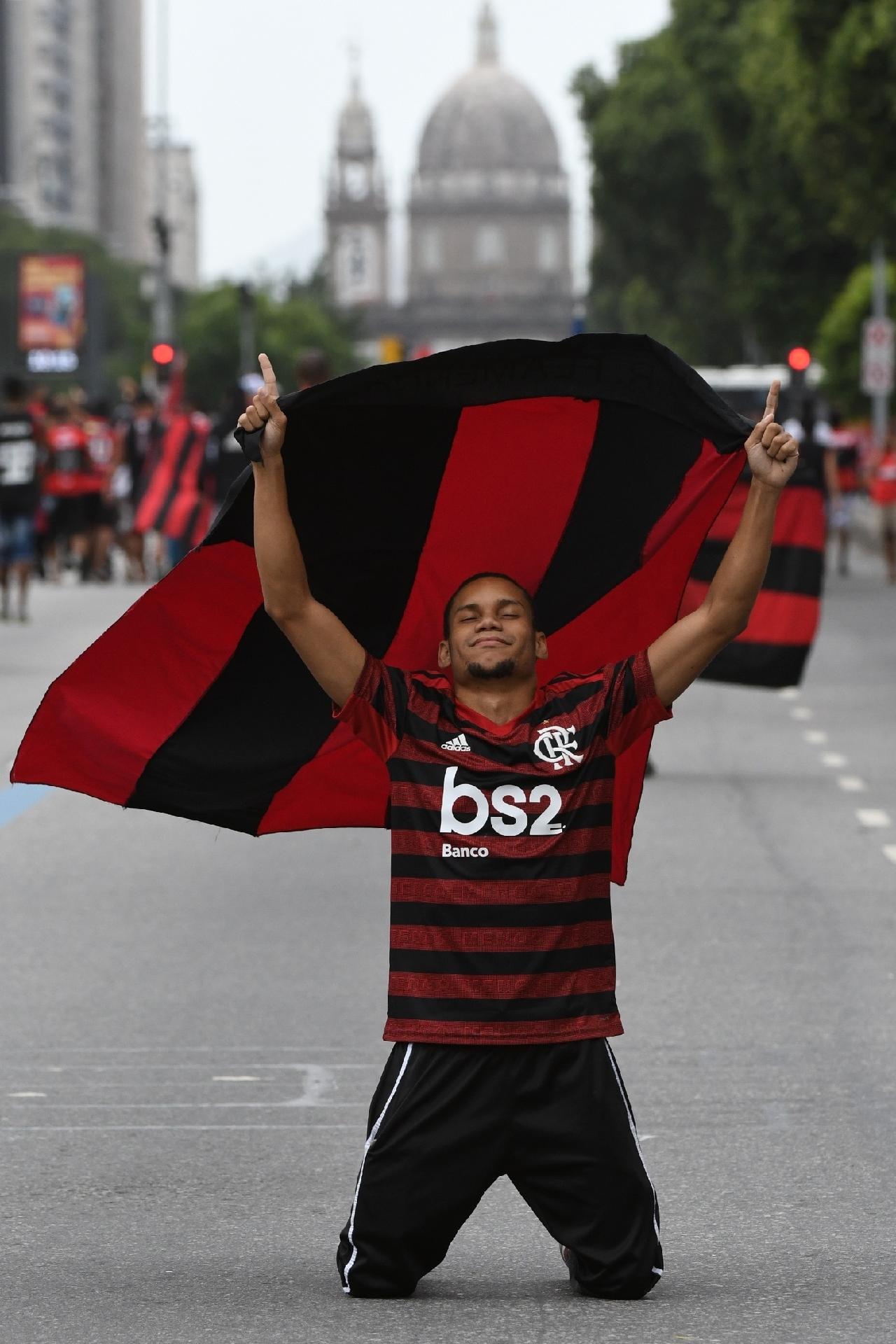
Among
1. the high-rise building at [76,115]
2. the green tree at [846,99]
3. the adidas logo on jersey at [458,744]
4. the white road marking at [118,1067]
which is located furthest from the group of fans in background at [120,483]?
the high-rise building at [76,115]

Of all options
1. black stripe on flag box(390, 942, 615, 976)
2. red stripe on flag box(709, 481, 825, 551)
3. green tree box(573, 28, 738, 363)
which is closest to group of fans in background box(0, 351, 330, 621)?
red stripe on flag box(709, 481, 825, 551)

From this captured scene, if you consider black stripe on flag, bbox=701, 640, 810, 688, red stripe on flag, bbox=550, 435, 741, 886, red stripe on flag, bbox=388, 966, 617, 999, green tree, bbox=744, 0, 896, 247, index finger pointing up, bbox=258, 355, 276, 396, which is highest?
green tree, bbox=744, 0, 896, 247

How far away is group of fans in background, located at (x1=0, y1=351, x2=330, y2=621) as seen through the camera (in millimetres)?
23859

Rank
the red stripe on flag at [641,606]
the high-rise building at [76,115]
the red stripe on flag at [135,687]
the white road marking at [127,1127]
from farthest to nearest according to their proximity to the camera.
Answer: the high-rise building at [76,115] → the white road marking at [127,1127] → the red stripe on flag at [641,606] → the red stripe on flag at [135,687]

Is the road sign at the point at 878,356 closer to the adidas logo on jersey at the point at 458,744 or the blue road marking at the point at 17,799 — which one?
the blue road marking at the point at 17,799

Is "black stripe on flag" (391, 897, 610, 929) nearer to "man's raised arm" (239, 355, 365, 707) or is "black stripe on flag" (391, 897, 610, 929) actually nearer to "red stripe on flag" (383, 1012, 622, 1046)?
"red stripe on flag" (383, 1012, 622, 1046)

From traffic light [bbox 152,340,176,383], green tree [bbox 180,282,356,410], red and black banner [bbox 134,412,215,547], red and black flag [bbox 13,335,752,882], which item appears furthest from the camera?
green tree [bbox 180,282,356,410]

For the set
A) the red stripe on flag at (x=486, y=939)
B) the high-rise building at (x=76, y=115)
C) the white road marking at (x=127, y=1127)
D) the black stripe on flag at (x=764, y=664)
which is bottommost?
the white road marking at (x=127, y=1127)

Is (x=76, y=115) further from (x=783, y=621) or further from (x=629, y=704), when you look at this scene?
(x=629, y=704)

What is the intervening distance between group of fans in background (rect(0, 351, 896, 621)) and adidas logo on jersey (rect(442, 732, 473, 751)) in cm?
1689

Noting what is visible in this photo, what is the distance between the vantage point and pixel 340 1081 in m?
6.80

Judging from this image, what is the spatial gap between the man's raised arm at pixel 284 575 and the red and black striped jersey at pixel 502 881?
18 cm

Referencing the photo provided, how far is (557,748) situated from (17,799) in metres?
7.80

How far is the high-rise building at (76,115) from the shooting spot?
149000 mm
